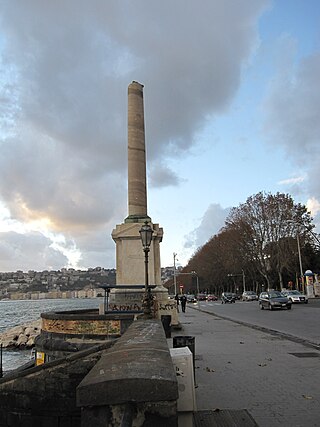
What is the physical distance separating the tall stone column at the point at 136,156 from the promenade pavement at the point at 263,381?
941 cm

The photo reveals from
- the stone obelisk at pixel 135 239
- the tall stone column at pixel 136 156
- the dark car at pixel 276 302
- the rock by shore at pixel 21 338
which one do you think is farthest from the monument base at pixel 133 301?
the dark car at pixel 276 302

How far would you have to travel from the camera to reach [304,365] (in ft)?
34.2

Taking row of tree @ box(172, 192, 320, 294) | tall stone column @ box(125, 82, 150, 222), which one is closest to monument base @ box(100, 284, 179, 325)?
tall stone column @ box(125, 82, 150, 222)

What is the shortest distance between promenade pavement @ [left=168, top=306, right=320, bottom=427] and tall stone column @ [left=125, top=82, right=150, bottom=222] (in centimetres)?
941

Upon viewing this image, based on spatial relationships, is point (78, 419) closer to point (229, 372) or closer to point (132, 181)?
point (229, 372)

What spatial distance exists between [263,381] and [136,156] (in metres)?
16.0

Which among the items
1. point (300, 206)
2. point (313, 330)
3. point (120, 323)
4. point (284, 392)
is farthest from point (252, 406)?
point (300, 206)

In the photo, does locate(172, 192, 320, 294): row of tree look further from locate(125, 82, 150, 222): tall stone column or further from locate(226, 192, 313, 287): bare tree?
locate(125, 82, 150, 222): tall stone column

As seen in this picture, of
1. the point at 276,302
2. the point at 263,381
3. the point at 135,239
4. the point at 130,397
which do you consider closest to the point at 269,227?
the point at 276,302

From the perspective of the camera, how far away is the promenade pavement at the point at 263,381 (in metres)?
6.36

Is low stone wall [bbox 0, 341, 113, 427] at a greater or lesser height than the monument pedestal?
lesser

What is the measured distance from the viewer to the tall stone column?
886 inches

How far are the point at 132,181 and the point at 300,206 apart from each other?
41167 mm

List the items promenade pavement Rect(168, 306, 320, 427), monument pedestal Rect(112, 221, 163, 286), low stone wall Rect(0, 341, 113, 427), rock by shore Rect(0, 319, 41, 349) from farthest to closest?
rock by shore Rect(0, 319, 41, 349) < monument pedestal Rect(112, 221, 163, 286) < promenade pavement Rect(168, 306, 320, 427) < low stone wall Rect(0, 341, 113, 427)
